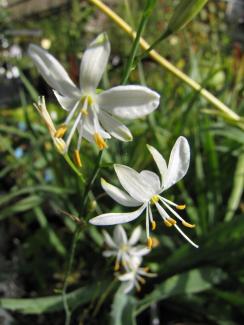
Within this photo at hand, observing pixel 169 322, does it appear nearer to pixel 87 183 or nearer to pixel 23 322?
pixel 23 322

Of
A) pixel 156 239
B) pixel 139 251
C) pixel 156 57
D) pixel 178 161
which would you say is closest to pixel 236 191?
pixel 156 239

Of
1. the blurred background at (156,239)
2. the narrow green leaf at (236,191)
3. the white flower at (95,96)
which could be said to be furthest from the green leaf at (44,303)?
the white flower at (95,96)

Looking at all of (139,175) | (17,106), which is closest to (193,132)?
(139,175)

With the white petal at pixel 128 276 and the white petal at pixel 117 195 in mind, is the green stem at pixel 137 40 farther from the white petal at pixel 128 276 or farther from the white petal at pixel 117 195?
the white petal at pixel 128 276

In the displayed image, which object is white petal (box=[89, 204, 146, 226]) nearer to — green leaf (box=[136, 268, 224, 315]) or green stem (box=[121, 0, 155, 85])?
green stem (box=[121, 0, 155, 85])

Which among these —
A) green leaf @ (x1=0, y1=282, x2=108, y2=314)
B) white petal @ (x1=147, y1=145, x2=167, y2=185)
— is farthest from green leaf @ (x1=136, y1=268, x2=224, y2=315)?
white petal @ (x1=147, y1=145, x2=167, y2=185)

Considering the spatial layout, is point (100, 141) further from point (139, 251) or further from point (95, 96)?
point (139, 251)
